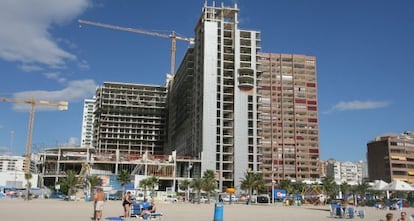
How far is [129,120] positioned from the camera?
178250 mm

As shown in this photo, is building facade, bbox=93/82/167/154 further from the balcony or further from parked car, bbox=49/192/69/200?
parked car, bbox=49/192/69/200

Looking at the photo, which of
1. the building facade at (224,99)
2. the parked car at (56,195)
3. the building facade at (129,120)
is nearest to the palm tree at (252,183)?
the building facade at (224,99)

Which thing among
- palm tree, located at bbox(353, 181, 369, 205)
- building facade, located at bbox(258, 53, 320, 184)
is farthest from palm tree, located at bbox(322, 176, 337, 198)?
building facade, located at bbox(258, 53, 320, 184)

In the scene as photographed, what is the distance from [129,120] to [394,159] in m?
101

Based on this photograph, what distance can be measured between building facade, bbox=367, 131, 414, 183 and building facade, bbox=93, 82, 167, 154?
8276cm

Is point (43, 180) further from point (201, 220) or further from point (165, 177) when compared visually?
point (201, 220)

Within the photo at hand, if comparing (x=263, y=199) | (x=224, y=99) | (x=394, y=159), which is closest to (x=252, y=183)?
(x=263, y=199)

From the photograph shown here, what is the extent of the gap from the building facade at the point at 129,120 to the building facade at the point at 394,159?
82.8m

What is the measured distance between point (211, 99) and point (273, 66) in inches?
2101

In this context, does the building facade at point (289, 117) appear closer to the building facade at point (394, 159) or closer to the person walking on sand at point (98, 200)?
the building facade at point (394, 159)

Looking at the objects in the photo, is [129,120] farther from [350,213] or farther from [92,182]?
[350,213]

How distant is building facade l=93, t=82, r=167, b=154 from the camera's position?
17562 cm

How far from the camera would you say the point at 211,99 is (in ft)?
405

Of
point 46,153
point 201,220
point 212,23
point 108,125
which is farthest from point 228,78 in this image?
point 201,220
